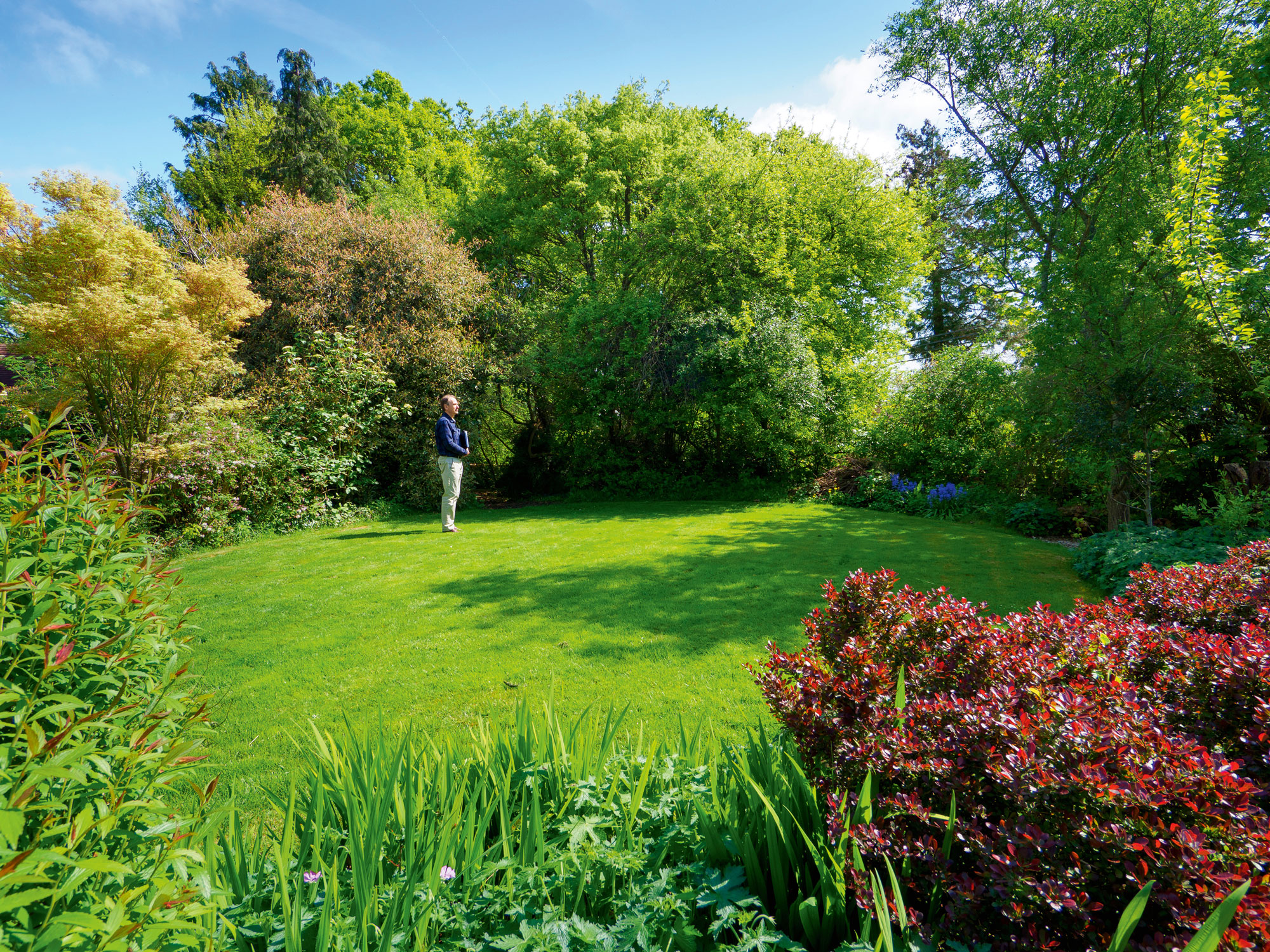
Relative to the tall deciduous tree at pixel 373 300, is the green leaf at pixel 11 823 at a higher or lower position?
lower

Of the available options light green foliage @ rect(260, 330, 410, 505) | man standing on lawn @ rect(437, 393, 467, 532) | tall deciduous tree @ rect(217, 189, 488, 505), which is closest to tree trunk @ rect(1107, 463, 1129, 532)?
man standing on lawn @ rect(437, 393, 467, 532)

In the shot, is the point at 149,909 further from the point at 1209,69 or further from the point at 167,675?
the point at 1209,69

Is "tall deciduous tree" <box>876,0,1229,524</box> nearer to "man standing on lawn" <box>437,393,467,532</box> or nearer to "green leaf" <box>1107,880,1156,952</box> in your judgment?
"green leaf" <box>1107,880,1156,952</box>

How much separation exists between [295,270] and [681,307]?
8099 millimetres

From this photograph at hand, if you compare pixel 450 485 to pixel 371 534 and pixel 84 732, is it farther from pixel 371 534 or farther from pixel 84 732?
pixel 84 732

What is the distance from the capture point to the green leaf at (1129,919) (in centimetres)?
108

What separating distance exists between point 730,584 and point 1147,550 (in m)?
4.22

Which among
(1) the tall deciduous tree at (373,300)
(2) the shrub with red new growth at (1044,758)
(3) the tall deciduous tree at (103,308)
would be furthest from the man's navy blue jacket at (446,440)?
(2) the shrub with red new growth at (1044,758)

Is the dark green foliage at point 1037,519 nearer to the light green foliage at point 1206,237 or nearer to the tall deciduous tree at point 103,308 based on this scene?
the light green foliage at point 1206,237

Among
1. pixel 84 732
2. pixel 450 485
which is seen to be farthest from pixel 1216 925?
pixel 450 485

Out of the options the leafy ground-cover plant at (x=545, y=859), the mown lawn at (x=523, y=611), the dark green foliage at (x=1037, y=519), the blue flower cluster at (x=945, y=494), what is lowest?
the mown lawn at (x=523, y=611)

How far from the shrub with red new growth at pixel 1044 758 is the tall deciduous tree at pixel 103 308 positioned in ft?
31.0

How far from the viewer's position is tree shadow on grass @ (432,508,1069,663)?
480cm

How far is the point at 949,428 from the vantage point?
12555mm
